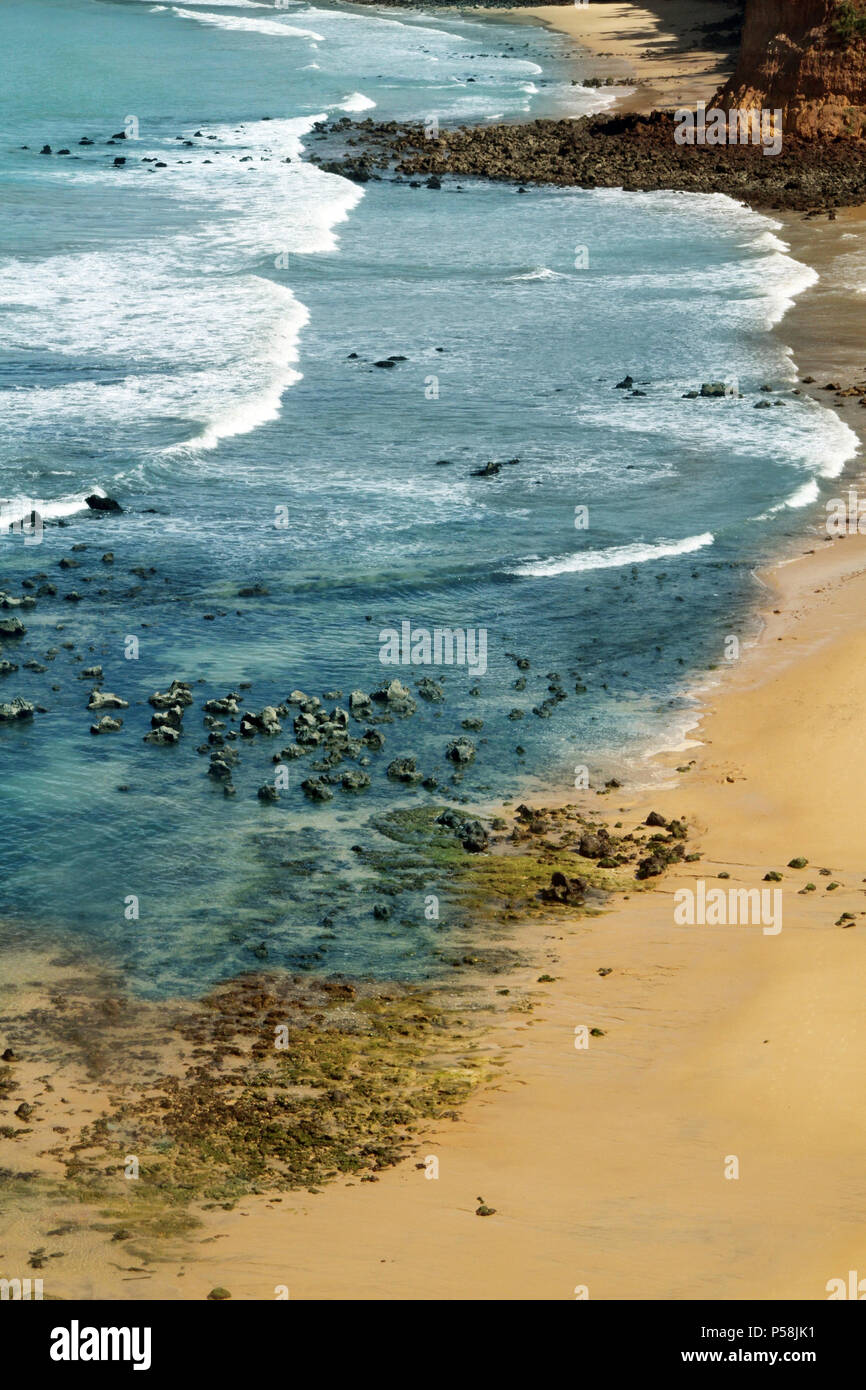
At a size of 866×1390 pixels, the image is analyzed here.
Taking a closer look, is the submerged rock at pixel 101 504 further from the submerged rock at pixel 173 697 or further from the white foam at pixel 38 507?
the submerged rock at pixel 173 697

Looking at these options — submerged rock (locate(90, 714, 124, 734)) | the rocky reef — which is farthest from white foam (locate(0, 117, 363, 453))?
submerged rock (locate(90, 714, 124, 734))

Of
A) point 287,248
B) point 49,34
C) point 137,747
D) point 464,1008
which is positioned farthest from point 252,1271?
point 49,34

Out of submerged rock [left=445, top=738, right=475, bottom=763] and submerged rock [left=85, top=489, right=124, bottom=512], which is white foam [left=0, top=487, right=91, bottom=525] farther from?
submerged rock [left=445, top=738, right=475, bottom=763]

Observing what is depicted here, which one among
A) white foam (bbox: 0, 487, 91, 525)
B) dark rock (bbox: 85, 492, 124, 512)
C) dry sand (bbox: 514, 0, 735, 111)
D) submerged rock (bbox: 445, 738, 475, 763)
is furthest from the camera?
dry sand (bbox: 514, 0, 735, 111)

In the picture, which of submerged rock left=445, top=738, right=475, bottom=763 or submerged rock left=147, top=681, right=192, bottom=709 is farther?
submerged rock left=147, top=681, right=192, bottom=709

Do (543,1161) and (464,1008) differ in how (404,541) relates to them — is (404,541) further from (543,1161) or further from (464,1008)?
(543,1161)

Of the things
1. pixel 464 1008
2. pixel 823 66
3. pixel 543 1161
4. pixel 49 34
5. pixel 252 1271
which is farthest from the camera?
pixel 49 34
